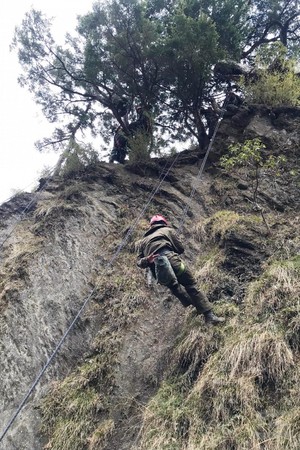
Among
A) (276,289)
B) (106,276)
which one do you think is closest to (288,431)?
(276,289)

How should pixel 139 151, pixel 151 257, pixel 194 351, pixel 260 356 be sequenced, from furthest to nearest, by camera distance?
pixel 139 151 → pixel 151 257 → pixel 194 351 → pixel 260 356

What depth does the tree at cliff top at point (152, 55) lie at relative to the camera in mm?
10773

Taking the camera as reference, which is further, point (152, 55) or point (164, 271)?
point (152, 55)

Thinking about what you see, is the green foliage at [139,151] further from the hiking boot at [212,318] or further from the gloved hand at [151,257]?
the hiking boot at [212,318]

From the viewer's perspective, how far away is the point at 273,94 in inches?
426

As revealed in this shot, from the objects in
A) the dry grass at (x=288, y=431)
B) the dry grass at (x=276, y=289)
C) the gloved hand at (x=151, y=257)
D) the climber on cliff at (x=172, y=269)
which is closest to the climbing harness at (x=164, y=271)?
the climber on cliff at (x=172, y=269)

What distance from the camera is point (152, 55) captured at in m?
11.0

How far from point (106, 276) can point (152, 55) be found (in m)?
6.25

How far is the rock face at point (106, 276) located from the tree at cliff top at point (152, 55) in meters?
1.80

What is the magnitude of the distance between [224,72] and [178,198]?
4404 millimetres

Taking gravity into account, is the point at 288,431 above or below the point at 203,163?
below

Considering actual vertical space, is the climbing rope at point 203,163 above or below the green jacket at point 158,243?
above

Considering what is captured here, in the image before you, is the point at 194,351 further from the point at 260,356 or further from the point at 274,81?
the point at 274,81

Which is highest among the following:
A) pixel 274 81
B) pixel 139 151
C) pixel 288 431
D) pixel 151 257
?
pixel 274 81
